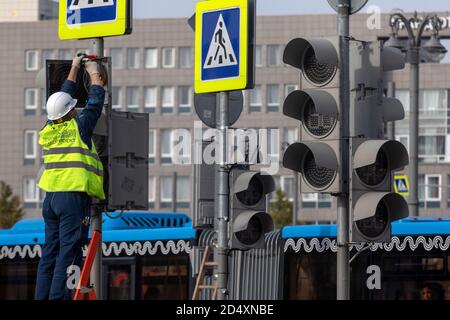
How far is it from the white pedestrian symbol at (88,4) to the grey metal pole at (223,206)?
6.90 ft

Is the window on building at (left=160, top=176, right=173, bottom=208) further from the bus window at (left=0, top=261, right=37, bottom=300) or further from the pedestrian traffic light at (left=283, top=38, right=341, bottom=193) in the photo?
the pedestrian traffic light at (left=283, top=38, right=341, bottom=193)

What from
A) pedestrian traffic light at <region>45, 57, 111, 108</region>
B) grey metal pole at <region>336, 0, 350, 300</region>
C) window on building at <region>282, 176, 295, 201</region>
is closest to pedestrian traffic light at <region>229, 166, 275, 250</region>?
grey metal pole at <region>336, 0, 350, 300</region>

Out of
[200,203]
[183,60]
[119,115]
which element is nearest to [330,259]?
[200,203]

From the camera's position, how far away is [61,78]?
489 inches

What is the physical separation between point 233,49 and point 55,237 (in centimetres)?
327

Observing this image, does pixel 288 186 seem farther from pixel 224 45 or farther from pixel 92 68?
pixel 92 68

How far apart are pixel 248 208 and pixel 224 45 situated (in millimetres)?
1878

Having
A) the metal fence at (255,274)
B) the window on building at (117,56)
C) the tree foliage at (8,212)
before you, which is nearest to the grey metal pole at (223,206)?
the metal fence at (255,274)

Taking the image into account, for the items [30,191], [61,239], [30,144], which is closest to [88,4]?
[61,239]

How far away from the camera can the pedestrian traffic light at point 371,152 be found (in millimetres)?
Result: 12625

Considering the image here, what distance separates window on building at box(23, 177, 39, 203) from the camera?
92.8m

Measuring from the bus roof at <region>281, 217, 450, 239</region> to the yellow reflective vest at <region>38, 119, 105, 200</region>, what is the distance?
34.7 feet

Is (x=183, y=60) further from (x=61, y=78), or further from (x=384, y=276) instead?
(x=61, y=78)

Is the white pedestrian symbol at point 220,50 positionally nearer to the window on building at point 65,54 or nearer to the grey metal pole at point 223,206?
the grey metal pole at point 223,206
